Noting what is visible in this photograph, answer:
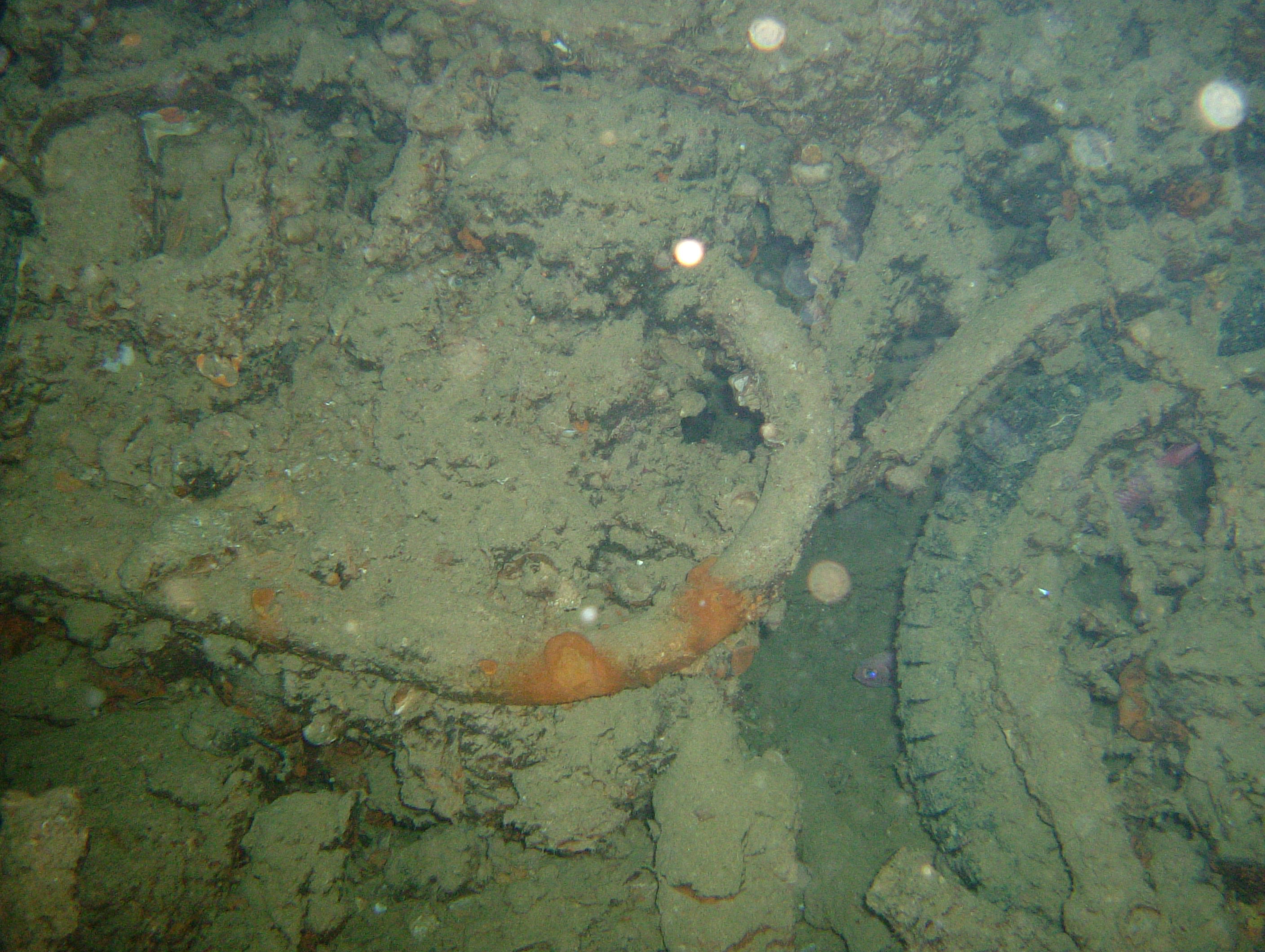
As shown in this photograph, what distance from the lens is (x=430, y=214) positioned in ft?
13.0

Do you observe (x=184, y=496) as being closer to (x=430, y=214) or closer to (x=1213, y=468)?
(x=430, y=214)

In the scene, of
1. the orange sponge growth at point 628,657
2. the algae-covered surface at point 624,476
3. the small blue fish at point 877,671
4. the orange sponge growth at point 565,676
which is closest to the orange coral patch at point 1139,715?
the algae-covered surface at point 624,476

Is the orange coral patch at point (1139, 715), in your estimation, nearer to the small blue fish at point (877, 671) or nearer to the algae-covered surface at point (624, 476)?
the algae-covered surface at point (624, 476)

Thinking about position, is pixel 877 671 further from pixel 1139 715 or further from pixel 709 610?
pixel 709 610

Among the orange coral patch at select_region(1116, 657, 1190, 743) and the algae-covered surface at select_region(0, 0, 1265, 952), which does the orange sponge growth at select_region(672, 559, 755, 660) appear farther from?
the orange coral patch at select_region(1116, 657, 1190, 743)

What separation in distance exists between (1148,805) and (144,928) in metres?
6.14

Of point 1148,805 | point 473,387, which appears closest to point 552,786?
point 473,387

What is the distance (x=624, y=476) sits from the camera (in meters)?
3.97

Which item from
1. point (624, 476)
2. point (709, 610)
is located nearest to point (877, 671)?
point (709, 610)

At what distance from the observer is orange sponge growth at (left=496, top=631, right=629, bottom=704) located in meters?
3.13

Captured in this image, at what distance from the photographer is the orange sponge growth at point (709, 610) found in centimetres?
336

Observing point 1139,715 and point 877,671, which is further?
point 877,671

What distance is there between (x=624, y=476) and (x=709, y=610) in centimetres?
118

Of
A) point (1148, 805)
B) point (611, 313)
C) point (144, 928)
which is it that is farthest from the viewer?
point (611, 313)
